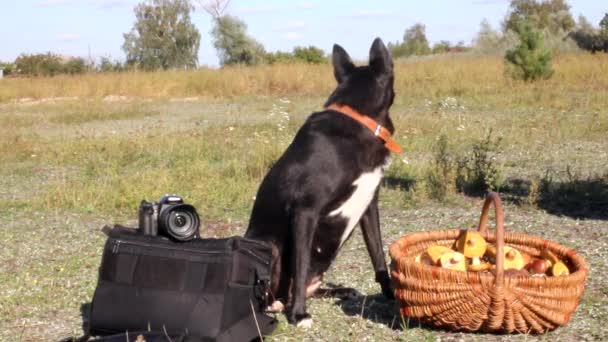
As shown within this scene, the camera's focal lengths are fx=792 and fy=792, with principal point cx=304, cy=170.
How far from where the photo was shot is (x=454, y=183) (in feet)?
24.8

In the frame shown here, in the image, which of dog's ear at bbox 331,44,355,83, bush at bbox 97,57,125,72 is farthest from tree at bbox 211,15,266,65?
dog's ear at bbox 331,44,355,83

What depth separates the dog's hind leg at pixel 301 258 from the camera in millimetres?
3943

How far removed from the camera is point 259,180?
858 centimetres

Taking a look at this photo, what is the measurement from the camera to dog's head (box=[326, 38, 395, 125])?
414 cm

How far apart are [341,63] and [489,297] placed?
1.59 meters

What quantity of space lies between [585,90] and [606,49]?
19.6 meters

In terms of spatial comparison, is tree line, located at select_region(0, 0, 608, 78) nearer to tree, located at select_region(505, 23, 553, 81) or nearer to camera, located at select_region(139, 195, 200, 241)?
tree, located at select_region(505, 23, 553, 81)

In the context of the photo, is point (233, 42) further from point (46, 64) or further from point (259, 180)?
point (259, 180)

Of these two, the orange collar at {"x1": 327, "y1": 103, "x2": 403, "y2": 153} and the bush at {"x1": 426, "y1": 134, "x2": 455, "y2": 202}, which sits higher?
the orange collar at {"x1": 327, "y1": 103, "x2": 403, "y2": 153}

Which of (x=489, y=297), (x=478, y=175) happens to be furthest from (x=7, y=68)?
(x=489, y=297)

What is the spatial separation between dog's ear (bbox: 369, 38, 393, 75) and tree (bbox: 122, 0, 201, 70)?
48226 mm

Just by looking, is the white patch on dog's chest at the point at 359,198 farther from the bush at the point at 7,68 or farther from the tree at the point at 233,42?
the bush at the point at 7,68

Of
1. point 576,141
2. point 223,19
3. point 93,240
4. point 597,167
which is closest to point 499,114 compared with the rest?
point 576,141

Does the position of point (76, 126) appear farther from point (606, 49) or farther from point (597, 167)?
point (606, 49)
